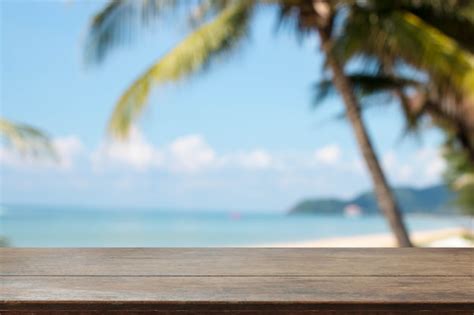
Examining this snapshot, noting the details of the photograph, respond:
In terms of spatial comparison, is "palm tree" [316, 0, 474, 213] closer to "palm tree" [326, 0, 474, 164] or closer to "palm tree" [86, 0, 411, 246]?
"palm tree" [326, 0, 474, 164]

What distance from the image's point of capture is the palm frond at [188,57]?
429cm

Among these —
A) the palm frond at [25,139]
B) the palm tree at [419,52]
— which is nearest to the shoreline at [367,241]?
the palm tree at [419,52]

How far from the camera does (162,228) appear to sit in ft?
65.7

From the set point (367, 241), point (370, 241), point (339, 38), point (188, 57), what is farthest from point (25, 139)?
point (367, 241)

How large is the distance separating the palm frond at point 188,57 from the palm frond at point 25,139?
1.58 feet

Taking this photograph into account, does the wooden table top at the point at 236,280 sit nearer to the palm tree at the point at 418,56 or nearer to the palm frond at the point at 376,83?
the palm tree at the point at 418,56

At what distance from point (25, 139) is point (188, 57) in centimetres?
125

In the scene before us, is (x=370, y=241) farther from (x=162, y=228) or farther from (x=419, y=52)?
(x=419, y=52)

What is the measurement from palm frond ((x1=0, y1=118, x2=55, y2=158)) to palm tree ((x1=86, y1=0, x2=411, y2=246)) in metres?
0.48

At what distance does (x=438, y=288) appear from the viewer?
62 centimetres

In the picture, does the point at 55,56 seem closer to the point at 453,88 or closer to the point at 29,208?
the point at 29,208

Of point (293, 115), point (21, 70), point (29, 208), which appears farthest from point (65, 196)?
point (293, 115)

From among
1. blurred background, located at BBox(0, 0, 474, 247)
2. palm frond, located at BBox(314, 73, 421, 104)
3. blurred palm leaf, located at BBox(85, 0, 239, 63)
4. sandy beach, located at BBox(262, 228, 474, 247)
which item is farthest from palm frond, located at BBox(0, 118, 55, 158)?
sandy beach, located at BBox(262, 228, 474, 247)

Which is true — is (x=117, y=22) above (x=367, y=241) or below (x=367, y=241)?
below
